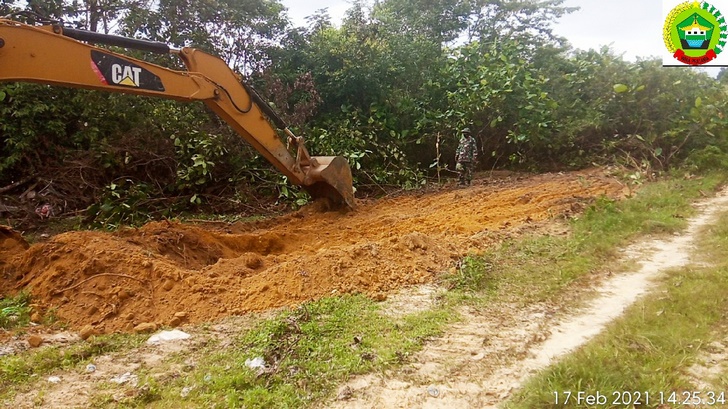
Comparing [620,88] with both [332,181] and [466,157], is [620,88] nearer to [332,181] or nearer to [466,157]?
[466,157]

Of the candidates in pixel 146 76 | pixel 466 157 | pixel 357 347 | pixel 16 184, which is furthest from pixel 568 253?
pixel 16 184

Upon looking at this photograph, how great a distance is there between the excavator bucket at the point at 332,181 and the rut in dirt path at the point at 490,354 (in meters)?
3.58

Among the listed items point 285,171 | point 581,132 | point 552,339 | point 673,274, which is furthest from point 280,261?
point 581,132

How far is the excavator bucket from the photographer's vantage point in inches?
272

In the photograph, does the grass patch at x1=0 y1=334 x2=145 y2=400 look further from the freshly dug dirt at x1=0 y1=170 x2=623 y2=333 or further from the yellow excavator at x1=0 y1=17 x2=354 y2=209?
the yellow excavator at x1=0 y1=17 x2=354 y2=209

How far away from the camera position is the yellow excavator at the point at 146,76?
3.88 m

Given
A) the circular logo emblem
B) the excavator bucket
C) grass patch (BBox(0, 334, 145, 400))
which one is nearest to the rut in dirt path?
grass patch (BBox(0, 334, 145, 400))

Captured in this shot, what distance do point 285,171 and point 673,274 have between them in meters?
4.48

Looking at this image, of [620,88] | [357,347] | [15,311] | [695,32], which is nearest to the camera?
[357,347]

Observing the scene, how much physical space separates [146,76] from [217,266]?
6.23ft

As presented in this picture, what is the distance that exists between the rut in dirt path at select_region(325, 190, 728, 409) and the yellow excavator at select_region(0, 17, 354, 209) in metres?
3.39

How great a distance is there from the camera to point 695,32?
883 centimetres

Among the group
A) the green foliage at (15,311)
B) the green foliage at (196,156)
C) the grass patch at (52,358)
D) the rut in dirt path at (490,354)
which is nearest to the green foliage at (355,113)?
the green foliage at (196,156)

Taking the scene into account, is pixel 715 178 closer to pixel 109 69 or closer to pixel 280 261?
pixel 280 261
